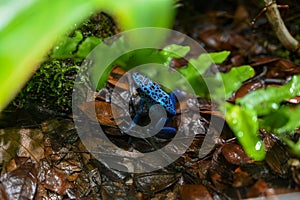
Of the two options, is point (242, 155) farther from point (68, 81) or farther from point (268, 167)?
point (68, 81)

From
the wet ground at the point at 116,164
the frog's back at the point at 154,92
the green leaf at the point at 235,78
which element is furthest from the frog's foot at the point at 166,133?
the green leaf at the point at 235,78

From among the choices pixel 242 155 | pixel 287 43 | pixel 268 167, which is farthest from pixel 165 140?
pixel 287 43

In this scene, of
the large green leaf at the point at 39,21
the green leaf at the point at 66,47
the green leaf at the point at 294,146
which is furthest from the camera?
the green leaf at the point at 66,47

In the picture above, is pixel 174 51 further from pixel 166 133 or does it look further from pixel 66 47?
pixel 66 47

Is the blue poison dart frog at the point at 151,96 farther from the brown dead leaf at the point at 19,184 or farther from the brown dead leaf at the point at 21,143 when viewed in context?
the brown dead leaf at the point at 19,184

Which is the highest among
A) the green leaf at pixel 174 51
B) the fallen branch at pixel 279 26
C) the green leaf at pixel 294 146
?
the fallen branch at pixel 279 26
